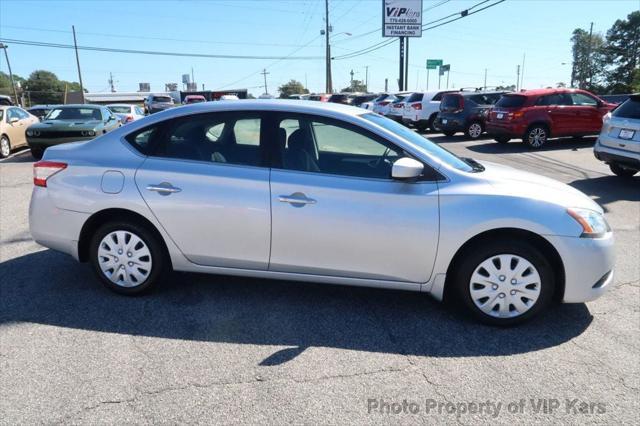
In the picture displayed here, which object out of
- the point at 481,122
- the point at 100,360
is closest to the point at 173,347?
the point at 100,360

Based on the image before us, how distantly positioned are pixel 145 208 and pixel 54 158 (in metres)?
1.00

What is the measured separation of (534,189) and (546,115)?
39.9ft

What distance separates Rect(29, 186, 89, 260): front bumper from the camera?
4.00m

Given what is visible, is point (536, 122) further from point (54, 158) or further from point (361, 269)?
point (54, 158)

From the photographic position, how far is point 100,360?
315 cm

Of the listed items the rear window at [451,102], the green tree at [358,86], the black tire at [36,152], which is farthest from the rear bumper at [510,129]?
the green tree at [358,86]

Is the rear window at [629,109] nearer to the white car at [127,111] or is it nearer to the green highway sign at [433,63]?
the white car at [127,111]

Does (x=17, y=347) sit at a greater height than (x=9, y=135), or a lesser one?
lesser

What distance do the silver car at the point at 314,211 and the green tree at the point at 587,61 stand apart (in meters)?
93.4

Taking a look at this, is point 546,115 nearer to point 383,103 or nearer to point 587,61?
point 383,103

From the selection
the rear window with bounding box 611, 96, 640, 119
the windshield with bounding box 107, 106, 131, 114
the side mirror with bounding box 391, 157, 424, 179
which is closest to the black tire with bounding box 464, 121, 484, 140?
the rear window with bounding box 611, 96, 640, 119

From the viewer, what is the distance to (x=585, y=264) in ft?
11.4

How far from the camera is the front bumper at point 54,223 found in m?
4.00

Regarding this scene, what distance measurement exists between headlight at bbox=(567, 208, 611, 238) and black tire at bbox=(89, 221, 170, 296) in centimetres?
316
